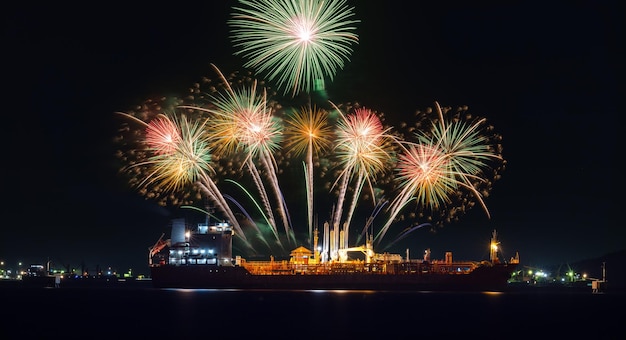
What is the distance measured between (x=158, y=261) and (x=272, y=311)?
164 ft

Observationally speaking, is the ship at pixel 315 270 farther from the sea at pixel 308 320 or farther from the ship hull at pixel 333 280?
the sea at pixel 308 320

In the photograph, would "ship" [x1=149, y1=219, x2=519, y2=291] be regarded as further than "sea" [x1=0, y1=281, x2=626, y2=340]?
Yes

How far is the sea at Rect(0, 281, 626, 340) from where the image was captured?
155 ft

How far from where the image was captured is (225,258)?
9662 cm

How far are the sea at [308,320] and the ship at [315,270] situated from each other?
17.5 metres

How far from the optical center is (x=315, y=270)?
96625 millimetres

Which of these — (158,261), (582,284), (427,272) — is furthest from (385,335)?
(582,284)

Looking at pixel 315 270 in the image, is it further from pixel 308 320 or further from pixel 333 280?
pixel 308 320

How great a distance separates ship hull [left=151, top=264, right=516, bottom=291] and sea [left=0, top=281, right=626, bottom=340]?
17.2 meters

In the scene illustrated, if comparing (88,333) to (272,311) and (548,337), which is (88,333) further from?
(548,337)

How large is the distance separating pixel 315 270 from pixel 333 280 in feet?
9.12

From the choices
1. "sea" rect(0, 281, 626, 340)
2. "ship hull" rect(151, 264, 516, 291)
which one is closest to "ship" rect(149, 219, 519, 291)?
"ship hull" rect(151, 264, 516, 291)

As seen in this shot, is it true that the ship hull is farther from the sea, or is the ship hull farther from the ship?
the sea

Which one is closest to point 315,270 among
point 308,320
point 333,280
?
point 333,280
